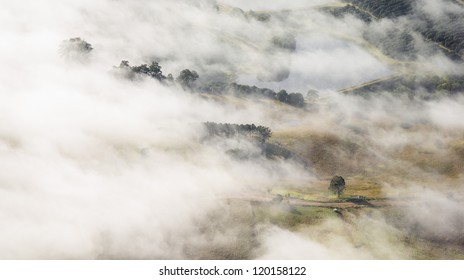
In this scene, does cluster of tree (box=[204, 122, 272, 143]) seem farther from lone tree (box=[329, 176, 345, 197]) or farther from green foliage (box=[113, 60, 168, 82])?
green foliage (box=[113, 60, 168, 82])

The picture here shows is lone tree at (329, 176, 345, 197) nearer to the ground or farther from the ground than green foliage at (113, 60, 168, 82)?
nearer to the ground

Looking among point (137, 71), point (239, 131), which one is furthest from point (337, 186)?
point (137, 71)

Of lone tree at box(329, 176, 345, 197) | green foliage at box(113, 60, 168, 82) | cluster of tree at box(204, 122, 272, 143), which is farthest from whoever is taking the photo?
green foliage at box(113, 60, 168, 82)

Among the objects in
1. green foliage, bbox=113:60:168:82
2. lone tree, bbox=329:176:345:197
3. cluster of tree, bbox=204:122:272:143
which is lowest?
lone tree, bbox=329:176:345:197

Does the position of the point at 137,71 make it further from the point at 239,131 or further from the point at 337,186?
the point at 337,186

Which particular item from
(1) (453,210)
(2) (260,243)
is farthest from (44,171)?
(1) (453,210)

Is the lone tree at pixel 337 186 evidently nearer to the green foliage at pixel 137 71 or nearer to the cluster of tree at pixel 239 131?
the cluster of tree at pixel 239 131

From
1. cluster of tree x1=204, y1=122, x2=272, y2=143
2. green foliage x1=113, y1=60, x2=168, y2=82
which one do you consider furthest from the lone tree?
green foliage x1=113, y1=60, x2=168, y2=82

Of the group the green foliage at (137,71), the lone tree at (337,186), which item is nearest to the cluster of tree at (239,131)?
the lone tree at (337,186)
